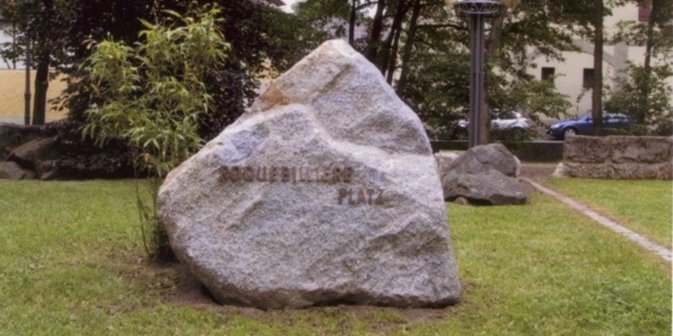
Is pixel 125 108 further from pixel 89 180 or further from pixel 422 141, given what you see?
pixel 89 180

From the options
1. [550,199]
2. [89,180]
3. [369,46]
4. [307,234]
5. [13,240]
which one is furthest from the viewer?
[369,46]

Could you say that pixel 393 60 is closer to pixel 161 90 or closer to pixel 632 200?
pixel 632 200

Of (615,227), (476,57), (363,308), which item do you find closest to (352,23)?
(476,57)

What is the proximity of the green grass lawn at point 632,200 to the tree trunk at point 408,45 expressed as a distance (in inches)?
197

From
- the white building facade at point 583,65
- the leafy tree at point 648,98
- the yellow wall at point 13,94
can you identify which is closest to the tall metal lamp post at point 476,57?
the leafy tree at point 648,98

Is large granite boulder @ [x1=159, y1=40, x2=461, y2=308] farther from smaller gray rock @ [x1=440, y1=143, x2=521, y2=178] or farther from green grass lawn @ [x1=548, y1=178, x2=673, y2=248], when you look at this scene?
smaller gray rock @ [x1=440, y1=143, x2=521, y2=178]

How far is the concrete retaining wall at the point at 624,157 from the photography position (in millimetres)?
16344

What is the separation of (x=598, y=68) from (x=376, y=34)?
5055mm

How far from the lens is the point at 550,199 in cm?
1297

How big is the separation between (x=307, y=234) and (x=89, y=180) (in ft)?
32.7

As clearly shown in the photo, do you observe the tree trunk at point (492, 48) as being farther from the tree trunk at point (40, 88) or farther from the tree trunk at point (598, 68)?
the tree trunk at point (40, 88)

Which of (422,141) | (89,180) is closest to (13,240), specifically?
(422,141)

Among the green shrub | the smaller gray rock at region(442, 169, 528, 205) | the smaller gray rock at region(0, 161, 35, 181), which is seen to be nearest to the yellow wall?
the smaller gray rock at region(0, 161, 35, 181)

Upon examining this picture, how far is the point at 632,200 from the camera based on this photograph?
12.9m
